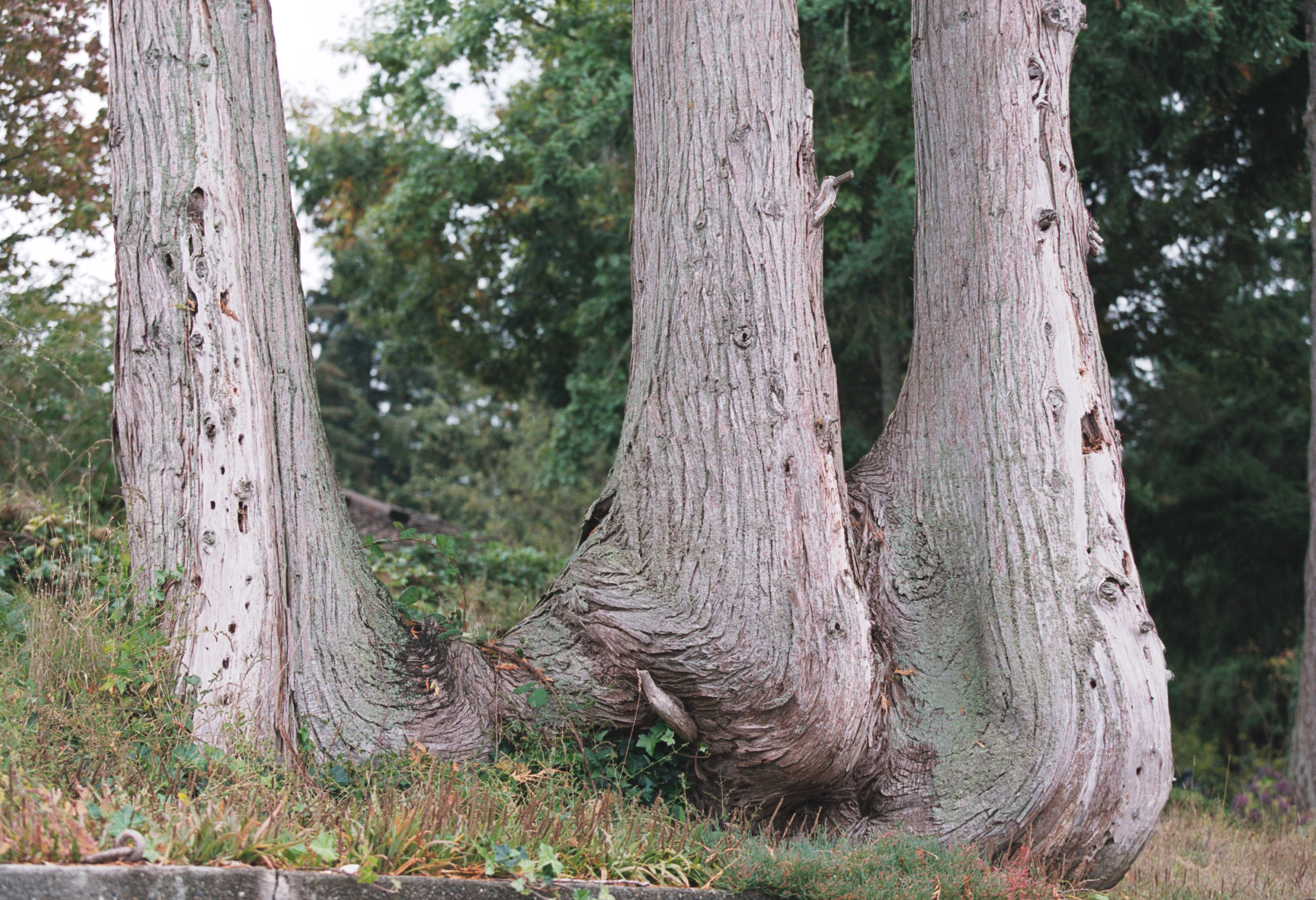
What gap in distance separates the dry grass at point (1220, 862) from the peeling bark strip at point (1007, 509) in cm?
68

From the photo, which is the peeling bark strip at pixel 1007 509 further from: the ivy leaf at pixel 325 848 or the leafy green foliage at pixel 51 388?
the leafy green foliage at pixel 51 388

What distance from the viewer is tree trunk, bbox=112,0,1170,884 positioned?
13.5ft

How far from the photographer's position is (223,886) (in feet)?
9.05

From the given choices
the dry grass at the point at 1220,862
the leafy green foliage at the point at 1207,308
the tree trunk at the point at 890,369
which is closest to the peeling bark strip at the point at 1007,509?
the dry grass at the point at 1220,862

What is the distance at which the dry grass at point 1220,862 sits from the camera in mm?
4633

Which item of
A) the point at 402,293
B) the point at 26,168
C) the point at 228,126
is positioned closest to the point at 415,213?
the point at 402,293

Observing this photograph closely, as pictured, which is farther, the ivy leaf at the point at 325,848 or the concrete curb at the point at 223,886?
the ivy leaf at the point at 325,848

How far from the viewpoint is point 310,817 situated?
3.37 m

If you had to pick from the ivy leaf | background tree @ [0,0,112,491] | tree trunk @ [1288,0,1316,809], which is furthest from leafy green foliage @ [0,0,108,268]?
tree trunk @ [1288,0,1316,809]

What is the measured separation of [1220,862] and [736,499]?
350 cm

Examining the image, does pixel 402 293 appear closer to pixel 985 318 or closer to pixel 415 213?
pixel 415 213

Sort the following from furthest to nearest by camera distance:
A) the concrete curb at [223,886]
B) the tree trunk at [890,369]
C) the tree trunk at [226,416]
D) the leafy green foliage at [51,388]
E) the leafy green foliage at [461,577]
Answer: the tree trunk at [890,369] → the leafy green foliage at [51,388] → the leafy green foliage at [461,577] → the tree trunk at [226,416] → the concrete curb at [223,886]

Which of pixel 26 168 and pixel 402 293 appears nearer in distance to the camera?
pixel 26 168

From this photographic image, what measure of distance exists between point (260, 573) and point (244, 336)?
1013 mm
